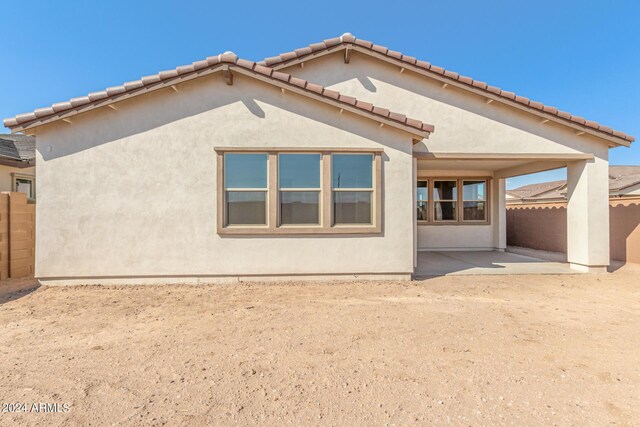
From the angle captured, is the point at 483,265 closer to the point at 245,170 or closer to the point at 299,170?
the point at 299,170

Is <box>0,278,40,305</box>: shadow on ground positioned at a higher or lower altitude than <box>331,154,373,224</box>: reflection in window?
lower

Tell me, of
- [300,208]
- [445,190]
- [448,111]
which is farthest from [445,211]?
[300,208]

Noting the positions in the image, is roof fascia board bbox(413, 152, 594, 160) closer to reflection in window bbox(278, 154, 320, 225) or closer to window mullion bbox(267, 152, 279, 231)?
reflection in window bbox(278, 154, 320, 225)

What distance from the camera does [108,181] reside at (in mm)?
6676

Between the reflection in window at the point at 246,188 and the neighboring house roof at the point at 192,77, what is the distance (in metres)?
1.76

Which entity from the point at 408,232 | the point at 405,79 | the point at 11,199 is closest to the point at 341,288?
the point at 408,232

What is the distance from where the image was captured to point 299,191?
278 inches

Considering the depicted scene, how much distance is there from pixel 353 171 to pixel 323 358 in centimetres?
459

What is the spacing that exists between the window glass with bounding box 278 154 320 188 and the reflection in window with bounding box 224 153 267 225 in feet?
1.35

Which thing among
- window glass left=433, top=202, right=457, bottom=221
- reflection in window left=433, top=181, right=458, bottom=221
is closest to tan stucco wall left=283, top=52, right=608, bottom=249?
reflection in window left=433, top=181, right=458, bottom=221

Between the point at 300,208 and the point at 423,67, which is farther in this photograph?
the point at 423,67

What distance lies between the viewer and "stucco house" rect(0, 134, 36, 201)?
11630 mm

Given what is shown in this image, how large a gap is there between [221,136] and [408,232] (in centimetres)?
481

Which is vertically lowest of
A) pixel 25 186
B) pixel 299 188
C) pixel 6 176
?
pixel 299 188
